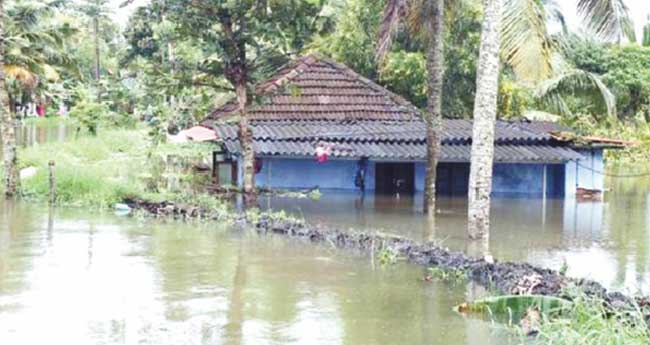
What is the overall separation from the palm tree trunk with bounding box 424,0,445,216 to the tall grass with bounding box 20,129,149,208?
6.63 meters

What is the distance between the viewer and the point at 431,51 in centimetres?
1827

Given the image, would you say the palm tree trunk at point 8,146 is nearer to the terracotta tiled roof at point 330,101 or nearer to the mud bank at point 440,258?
the mud bank at point 440,258

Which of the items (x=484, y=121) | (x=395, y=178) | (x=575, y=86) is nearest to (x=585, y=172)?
(x=575, y=86)

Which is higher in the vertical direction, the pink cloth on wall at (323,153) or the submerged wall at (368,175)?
the pink cloth on wall at (323,153)

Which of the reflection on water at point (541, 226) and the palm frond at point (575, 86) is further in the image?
the palm frond at point (575, 86)

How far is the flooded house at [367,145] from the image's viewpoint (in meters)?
22.2

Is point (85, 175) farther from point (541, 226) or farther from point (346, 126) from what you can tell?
point (541, 226)

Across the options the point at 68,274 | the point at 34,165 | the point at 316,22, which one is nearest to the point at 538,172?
Result: the point at 316,22

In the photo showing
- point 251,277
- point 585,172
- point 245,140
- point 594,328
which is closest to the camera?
point 594,328

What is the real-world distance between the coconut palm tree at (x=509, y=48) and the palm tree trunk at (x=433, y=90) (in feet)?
11.1

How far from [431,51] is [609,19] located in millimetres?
4775

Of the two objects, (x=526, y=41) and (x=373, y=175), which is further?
(x=373, y=175)

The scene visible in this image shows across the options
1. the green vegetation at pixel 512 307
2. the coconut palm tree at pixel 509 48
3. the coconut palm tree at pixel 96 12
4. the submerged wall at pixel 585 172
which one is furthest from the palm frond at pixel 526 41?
the coconut palm tree at pixel 96 12

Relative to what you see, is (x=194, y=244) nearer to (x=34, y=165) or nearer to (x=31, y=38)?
(x=34, y=165)
